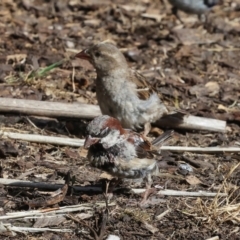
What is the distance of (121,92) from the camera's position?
845 cm

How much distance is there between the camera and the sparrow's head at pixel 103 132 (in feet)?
21.0

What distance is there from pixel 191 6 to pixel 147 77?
3024mm

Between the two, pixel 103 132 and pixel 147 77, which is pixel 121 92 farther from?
pixel 103 132

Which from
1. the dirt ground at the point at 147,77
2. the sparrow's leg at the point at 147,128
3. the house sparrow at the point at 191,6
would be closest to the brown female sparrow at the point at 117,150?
the dirt ground at the point at 147,77

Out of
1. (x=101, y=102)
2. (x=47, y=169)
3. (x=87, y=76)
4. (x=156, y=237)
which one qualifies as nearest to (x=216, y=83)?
(x=87, y=76)

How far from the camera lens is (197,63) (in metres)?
11.1

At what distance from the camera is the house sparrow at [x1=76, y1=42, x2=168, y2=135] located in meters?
8.41

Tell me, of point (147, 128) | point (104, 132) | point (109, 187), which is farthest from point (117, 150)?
point (147, 128)

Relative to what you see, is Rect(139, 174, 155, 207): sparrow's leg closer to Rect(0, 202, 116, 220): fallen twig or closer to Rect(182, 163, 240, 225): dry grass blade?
Rect(0, 202, 116, 220): fallen twig

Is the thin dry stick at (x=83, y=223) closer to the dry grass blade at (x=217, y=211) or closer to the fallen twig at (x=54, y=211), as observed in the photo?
the fallen twig at (x=54, y=211)

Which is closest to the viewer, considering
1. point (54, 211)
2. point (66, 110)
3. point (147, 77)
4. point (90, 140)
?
point (90, 140)

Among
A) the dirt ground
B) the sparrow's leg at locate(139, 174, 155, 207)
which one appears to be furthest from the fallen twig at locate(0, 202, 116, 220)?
the sparrow's leg at locate(139, 174, 155, 207)

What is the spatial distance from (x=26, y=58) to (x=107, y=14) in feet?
9.20

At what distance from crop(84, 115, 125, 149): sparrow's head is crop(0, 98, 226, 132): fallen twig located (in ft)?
6.32
